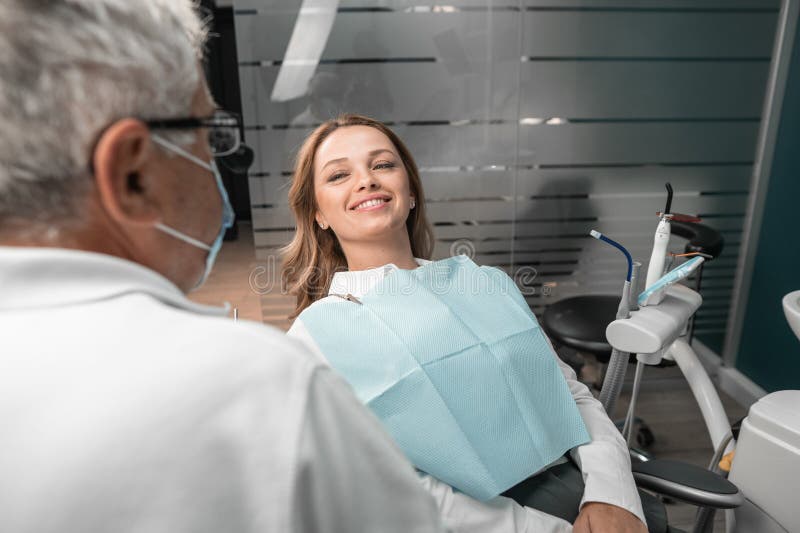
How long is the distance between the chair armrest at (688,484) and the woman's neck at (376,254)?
0.79 m

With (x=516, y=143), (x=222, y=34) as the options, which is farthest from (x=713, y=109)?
(x=222, y=34)

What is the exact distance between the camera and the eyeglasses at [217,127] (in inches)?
21.9

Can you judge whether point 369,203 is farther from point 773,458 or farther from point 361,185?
point 773,458

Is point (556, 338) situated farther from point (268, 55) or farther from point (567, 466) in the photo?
point (268, 55)

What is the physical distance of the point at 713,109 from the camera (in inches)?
101

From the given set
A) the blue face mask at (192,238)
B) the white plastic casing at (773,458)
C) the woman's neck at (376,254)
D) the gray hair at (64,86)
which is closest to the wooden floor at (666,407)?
the white plastic casing at (773,458)

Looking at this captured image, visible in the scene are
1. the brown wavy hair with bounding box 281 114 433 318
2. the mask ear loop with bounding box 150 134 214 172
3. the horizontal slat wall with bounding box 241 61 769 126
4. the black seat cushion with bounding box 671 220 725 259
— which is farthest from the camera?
the horizontal slat wall with bounding box 241 61 769 126

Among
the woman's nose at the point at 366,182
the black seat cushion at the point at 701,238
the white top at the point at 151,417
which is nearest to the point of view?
the white top at the point at 151,417

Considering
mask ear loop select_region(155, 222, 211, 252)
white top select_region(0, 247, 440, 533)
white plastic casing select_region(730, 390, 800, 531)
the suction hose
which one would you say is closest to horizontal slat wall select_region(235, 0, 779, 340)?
the suction hose

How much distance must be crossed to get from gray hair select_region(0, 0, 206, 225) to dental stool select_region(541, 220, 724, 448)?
172 centimetres

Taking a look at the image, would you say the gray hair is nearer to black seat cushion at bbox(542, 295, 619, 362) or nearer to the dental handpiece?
the dental handpiece

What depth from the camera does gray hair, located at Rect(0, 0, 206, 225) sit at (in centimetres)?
44

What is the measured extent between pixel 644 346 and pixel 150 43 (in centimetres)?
115

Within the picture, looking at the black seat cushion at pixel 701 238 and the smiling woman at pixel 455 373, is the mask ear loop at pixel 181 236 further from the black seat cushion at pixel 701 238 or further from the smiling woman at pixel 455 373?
the black seat cushion at pixel 701 238
